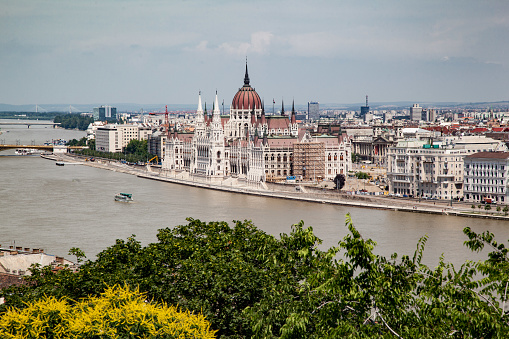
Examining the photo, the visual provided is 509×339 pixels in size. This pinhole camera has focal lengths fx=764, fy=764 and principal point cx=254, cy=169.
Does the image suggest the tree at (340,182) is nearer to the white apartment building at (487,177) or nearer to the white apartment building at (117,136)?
the white apartment building at (487,177)

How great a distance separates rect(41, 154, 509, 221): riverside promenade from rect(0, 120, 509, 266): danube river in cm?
94

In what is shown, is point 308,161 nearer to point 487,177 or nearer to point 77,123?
point 487,177

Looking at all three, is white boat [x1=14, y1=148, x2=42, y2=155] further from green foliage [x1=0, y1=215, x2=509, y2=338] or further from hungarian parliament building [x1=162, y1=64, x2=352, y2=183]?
green foliage [x1=0, y1=215, x2=509, y2=338]

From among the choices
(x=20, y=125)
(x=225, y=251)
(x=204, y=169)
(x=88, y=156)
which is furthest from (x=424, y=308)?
(x=20, y=125)

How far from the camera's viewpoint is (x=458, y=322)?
7.88 metres

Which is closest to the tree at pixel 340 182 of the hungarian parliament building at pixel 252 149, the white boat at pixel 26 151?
the hungarian parliament building at pixel 252 149

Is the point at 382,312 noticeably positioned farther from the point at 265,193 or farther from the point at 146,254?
the point at 265,193

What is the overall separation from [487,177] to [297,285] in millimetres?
27558

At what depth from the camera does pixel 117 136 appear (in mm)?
87312

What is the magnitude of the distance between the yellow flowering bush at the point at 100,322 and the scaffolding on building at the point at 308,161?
131 feet

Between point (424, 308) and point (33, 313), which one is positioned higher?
point (424, 308)

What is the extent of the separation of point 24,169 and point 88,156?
67.2 ft

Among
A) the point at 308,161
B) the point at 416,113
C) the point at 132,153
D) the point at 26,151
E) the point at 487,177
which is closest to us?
the point at 487,177

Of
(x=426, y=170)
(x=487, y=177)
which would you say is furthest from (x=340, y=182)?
(x=487, y=177)
